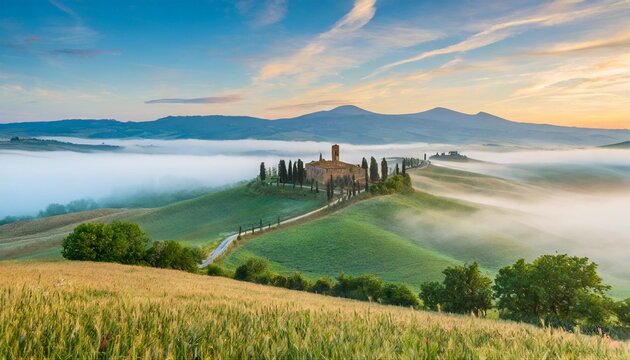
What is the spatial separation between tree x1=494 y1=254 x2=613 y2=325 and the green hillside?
3259 centimetres

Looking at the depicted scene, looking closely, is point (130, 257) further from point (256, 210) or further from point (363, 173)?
point (363, 173)

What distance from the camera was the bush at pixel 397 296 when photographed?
49.2 m

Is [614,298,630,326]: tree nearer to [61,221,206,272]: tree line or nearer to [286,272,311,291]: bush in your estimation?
[286,272,311,291]: bush

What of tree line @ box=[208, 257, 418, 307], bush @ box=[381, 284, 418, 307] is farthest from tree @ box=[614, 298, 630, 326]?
bush @ box=[381, 284, 418, 307]

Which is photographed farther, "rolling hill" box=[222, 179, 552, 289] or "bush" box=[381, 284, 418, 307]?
"rolling hill" box=[222, 179, 552, 289]

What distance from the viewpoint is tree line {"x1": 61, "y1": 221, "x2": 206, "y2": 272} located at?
61156mm

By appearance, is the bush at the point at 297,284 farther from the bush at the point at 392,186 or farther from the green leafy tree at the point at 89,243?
the bush at the point at 392,186

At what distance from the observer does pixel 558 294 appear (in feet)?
125

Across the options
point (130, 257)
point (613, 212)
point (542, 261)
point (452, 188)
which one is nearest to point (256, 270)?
point (130, 257)

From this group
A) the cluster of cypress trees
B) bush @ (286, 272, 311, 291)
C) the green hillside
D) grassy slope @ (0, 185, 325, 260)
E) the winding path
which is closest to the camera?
bush @ (286, 272, 311, 291)

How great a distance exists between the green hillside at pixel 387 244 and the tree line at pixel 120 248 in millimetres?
19084

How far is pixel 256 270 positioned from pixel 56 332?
62.3 meters

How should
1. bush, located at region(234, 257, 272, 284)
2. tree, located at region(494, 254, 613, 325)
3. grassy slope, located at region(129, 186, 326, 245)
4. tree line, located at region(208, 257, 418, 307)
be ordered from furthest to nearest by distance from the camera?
grassy slope, located at region(129, 186, 326, 245) < bush, located at region(234, 257, 272, 284) < tree line, located at region(208, 257, 418, 307) < tree, located at region(494, 254, 613, 325)

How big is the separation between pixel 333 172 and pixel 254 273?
90.8 meters
